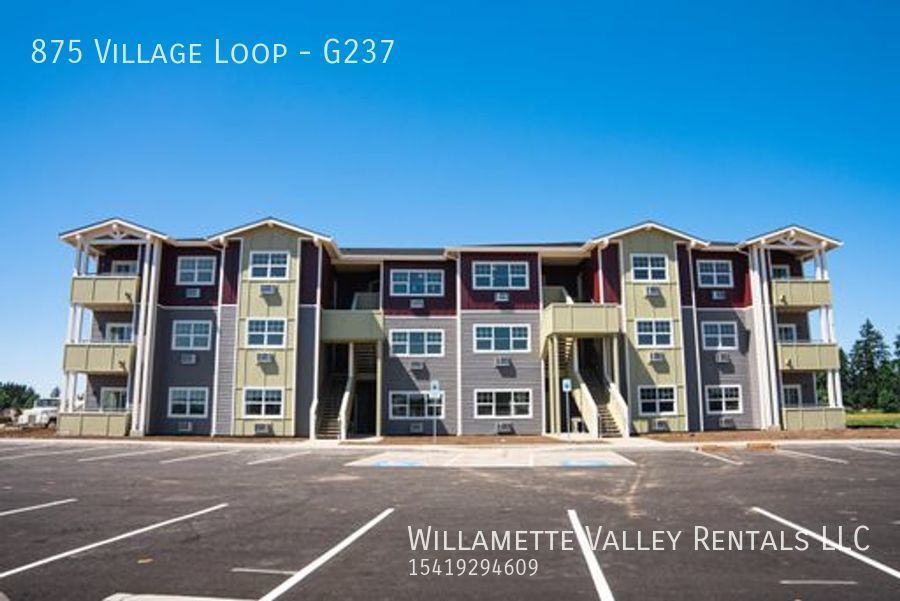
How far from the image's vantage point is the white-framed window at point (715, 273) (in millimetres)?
32656

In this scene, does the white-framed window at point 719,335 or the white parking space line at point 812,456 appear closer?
the white parking space line at point 812,456

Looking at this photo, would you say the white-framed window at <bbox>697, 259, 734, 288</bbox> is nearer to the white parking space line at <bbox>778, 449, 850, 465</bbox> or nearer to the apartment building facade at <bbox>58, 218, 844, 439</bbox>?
the apartment building facade at <bbox>58, 218, 844, 439</bbox>

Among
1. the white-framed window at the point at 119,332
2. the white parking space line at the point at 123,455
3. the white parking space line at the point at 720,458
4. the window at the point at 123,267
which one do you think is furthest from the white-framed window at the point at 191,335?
the white parking space line at the point at 720,458

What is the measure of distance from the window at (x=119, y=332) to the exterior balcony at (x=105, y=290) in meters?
1.54

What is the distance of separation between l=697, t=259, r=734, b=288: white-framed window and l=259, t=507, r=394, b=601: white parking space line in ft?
91.5

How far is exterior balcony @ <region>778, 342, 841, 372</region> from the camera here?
101 ft

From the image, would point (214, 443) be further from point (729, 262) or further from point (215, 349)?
point (729, 262)

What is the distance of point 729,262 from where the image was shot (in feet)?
108

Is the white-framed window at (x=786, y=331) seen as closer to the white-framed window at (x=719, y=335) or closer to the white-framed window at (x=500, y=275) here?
the white-framed window at (x=719, y=335)

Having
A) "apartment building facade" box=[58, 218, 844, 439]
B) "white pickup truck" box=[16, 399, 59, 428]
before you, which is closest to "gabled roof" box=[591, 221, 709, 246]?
"apartment building facade" box=[58, 218, 844, 439]

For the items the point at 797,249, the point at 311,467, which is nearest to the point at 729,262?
the point at 797,249

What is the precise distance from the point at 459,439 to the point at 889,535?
21537mm

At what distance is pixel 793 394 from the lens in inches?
1273

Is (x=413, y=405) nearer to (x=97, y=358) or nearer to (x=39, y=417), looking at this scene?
(x=97, y=358)
